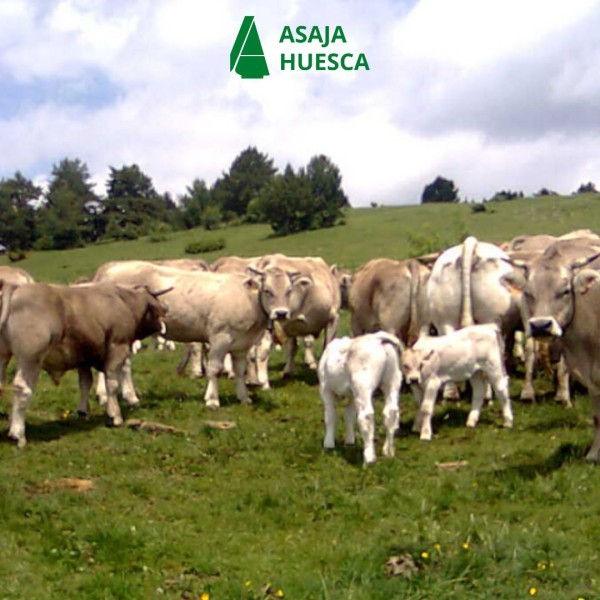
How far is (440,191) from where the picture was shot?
13562 centimetres

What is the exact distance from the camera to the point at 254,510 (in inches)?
385

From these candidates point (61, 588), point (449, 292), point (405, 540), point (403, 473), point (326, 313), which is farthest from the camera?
point (326, 313)

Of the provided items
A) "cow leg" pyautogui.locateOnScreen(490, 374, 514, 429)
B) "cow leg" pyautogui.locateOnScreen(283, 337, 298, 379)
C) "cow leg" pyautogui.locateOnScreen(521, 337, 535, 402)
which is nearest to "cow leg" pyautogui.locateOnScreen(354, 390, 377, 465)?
"cow leg" pyautogui.locateOnScreen(490, 374, 514, 429)

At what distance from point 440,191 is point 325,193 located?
212 ft

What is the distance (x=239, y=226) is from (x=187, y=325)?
65669 mm

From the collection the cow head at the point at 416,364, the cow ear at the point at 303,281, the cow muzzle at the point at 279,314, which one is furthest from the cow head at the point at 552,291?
the cow ear at the point at 303,281

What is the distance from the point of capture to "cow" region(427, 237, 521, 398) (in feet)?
48.3

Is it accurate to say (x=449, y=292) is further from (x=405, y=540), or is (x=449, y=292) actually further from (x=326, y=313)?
(x=405, y=540)

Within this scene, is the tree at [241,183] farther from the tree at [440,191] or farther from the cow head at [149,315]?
the cow head at [149,315]

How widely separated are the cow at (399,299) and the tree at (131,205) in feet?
246

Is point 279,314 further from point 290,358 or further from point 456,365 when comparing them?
point 456,365

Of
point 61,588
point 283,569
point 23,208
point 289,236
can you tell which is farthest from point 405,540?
point 23,208

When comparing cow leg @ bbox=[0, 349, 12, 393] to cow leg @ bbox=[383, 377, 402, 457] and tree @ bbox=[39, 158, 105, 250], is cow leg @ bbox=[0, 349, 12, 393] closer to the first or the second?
cow leg @ bbox=[383, 377, 402, 457]

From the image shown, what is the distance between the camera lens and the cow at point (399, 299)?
619 inches
